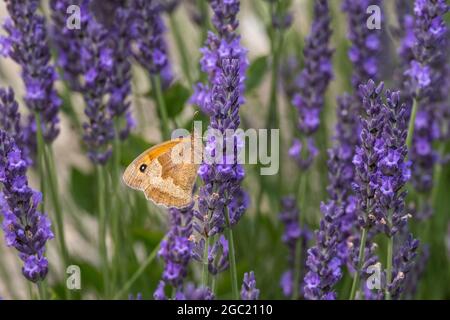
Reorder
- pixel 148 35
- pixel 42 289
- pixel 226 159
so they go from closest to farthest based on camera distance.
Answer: pixel 226 159 < pixel 42 289 < pixel 148 35

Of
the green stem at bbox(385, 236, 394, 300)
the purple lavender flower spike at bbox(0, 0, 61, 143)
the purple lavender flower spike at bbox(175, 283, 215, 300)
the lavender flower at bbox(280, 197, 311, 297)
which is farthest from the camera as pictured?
the lavender flower at bbox(280, 197, 311, 297)

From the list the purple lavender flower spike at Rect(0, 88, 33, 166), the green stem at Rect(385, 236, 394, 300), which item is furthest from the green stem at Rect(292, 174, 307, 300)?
the purple lavender flower spike at Rect(0, 88, 33, 166)

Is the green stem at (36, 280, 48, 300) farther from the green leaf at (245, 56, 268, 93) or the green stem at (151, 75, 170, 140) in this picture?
A: the green leaf at (245, 56, 268, 93)

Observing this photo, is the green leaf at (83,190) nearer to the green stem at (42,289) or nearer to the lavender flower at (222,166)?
the green stem at (42,289)

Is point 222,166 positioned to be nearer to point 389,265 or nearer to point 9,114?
point 389,265

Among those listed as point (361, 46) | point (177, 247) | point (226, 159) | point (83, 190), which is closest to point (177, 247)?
point (177, 247)

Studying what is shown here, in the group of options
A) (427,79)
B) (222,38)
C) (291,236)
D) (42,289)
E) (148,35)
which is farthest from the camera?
(291,236)
